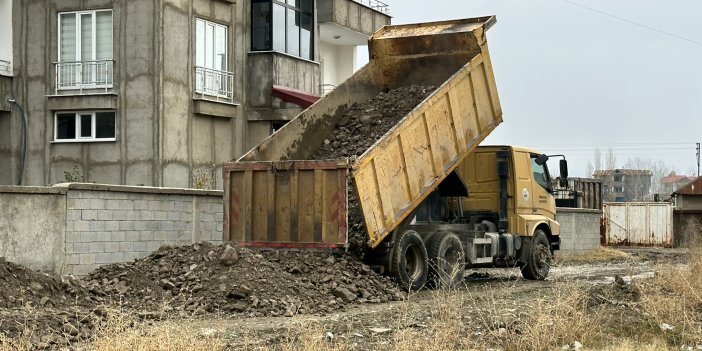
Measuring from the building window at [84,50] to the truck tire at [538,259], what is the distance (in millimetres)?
11931

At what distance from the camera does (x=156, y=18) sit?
86.1 ft

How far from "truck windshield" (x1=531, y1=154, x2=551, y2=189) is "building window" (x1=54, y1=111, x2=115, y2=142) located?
11285 millimetres

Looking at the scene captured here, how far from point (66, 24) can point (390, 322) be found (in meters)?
17.2

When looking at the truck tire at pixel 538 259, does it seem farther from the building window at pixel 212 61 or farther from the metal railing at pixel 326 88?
the metal railing at pixel 326 88

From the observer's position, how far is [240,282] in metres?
15.0

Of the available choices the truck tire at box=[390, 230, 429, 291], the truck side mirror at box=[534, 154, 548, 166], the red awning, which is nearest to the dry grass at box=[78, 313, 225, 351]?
the truck tire at box=[390, 230, 429, 291]

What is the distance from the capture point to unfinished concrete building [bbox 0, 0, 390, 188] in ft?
86.9

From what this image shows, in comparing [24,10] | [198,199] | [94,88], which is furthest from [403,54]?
[24,10]

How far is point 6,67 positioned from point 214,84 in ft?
18.1

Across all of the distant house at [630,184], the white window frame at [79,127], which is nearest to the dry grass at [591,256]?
the white window frame at [79,127]

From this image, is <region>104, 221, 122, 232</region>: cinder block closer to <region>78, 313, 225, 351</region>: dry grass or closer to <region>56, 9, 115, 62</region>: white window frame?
<region>78, 313, 225, 351</region>: dry grass

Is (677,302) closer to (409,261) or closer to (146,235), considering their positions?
(409,261)

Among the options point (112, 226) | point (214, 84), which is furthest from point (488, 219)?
point (214, 84)

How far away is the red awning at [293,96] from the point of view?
2883 cm
